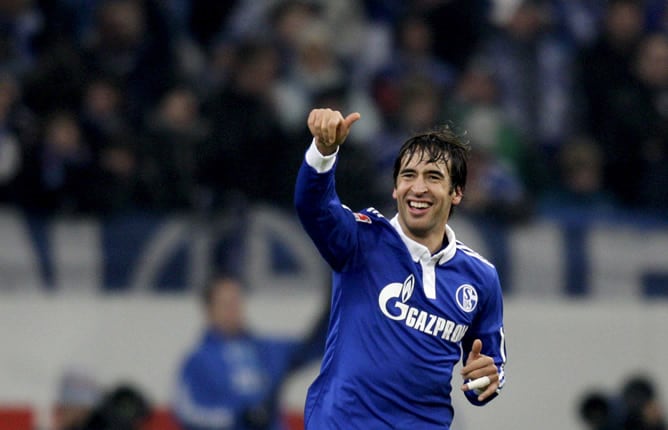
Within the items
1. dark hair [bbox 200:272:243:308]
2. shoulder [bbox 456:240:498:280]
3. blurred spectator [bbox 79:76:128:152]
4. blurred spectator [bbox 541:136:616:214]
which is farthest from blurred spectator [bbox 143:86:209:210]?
shoulder [bbox 456:240:498:280]

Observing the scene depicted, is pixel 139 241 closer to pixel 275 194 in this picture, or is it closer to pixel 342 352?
pixel 275 194

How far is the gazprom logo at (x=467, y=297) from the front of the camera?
549 cm

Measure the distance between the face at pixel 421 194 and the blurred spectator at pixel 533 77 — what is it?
207 inches

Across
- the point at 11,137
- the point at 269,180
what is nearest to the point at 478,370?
the point at 269,180

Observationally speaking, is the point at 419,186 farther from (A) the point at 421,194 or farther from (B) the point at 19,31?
(B) the point at 19,31

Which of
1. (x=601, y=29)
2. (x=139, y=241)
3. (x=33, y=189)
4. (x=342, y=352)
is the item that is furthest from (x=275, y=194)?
(x=342, y=352)

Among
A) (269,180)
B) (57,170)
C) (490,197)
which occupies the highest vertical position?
(490,197)

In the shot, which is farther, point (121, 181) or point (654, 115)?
point (654, 115)

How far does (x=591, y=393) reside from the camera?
9703 mm

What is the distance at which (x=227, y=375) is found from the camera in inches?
367

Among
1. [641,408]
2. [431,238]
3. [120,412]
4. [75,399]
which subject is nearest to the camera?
[431,238]

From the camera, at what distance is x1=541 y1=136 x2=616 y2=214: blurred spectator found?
10.0 meters

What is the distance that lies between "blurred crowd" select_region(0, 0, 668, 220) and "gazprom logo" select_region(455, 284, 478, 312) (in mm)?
3851

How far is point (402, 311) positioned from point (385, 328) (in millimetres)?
86
